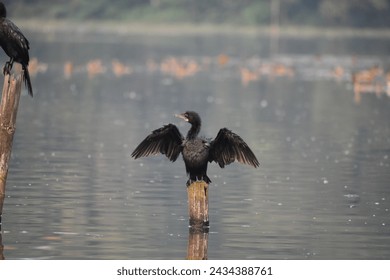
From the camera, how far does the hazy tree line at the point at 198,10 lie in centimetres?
9906

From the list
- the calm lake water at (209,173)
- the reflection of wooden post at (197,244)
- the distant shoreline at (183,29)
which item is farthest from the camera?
the distant shoreline at (183,29)

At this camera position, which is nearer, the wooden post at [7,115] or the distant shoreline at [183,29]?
the wooden post at [7,115]

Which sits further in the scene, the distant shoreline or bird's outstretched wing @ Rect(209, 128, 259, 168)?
the distant shoreline

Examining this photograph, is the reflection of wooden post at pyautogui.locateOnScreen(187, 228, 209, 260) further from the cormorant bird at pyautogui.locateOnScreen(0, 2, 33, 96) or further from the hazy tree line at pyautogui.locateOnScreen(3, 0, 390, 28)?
the hazy tree line at pyautogui.locateOnScreen(3, 0, 390, 28)

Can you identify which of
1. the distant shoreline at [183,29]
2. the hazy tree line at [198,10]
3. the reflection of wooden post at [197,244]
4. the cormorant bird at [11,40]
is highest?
the hazy tree line at [198,10]

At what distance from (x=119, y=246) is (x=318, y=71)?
3539 cm

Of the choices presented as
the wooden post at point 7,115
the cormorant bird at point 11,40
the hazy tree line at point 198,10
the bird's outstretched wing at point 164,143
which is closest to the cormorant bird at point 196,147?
the bird's outstretched wing at point 164,143

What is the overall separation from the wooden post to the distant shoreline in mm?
76343

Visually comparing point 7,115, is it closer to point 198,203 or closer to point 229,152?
point 198,203

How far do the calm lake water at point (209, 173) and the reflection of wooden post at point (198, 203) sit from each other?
172 mm

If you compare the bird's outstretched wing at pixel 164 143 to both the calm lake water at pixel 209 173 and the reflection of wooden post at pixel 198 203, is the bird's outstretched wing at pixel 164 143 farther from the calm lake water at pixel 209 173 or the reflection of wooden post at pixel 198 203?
the calm lake water at pixel 209 173

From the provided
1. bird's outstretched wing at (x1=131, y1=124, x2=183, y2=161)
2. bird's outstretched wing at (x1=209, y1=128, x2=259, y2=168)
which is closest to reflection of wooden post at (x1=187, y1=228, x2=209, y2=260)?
bird's outstretched wing at (x1=209, y1=128, x2=259, y2=168)

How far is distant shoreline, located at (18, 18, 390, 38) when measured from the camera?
92.4m
